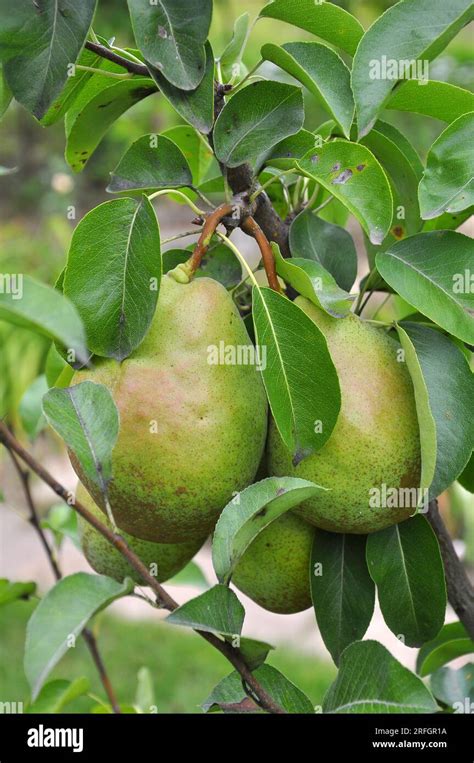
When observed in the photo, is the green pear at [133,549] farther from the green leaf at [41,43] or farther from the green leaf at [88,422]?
the green leaf at [41,43]

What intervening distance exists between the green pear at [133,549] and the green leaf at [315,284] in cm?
24

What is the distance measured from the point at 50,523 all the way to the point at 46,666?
0.64m

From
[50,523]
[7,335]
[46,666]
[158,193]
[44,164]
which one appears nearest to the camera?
[46,666]

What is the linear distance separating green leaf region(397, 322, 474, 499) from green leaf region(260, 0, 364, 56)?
228 millimetres

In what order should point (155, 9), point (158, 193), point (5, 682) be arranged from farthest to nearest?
point (5, 682), point (158, 193), point (155, 9)

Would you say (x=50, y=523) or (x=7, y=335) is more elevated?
(x=7, y=335)

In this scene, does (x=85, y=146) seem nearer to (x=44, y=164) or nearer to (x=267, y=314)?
(x=267, y=314)

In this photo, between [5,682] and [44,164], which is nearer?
[5,682]

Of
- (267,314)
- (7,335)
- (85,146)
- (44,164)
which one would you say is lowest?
(267,314)

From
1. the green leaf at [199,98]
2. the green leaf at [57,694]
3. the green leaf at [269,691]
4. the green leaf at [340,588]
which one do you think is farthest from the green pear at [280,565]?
the green leaf at [199,98]

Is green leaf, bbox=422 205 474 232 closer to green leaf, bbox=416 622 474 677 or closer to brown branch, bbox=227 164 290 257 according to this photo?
brown branch, bbox=227 164 290 257

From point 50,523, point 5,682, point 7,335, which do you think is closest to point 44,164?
point 7,335

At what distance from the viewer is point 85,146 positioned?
0.79 meters

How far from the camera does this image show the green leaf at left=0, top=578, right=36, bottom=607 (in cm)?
91
